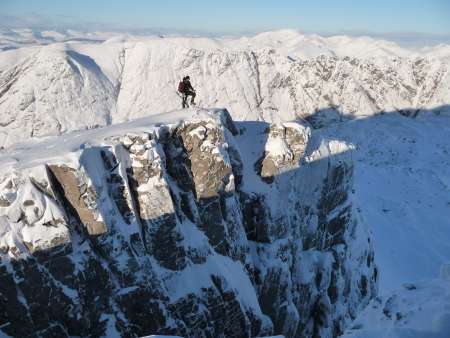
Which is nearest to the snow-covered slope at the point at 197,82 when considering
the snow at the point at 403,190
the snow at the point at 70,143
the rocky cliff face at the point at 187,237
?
the snow at the point at 403,190

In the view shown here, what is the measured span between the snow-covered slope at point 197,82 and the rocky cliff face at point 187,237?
161 ft

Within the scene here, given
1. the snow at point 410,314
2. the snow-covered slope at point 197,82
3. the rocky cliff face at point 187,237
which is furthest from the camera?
the snow-covered slope at point 197,82

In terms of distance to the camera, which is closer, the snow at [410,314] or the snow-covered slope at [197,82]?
the snow at [410,314]

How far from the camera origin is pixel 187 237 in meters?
22.8

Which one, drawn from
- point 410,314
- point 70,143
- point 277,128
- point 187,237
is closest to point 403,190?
point 277,128

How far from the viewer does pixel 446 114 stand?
286ft

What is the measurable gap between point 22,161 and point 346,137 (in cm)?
6839

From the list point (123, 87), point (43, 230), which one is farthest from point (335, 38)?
point (43, 230)

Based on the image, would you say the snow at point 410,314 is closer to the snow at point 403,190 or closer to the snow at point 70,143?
the snow at point 70,143

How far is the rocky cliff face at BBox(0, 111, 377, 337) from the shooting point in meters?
17.4

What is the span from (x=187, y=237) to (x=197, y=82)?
6438cm

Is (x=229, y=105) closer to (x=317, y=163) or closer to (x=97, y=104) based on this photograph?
(x=97, y=104)

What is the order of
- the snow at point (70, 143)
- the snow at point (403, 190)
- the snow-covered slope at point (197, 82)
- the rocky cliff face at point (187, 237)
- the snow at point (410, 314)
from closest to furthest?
the snow at point (410, 314) → the rocky cliff face at point (187, 237) → the snow at point (70, 143) → the snow at point (403, 190) → the snow-covered slope at point (197, 82)

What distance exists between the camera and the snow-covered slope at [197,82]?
71438mm
